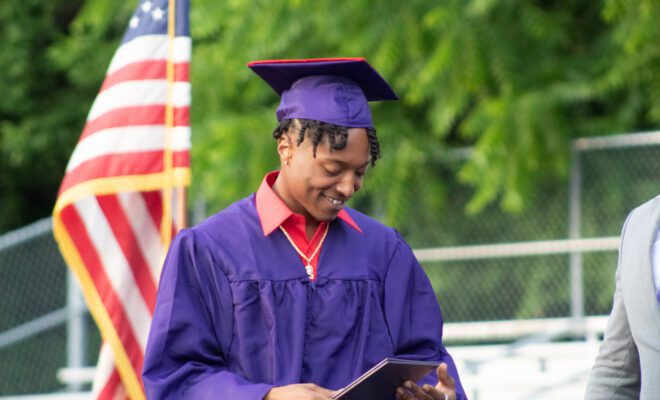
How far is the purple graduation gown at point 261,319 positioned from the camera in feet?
10.7

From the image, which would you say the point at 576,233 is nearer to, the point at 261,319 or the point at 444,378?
the point at 444,378

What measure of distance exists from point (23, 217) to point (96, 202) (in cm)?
1085

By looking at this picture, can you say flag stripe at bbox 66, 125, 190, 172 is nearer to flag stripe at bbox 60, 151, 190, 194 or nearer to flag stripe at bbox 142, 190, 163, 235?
flag stripe at bbox 60, 151, 190, 194

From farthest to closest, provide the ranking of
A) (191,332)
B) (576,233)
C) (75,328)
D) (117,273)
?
(75,328) < (576,233) < (117,273) < (191,332)

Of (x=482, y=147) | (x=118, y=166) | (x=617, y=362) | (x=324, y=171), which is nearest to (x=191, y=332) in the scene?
(x=324, y=171)

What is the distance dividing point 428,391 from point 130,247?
1943mm

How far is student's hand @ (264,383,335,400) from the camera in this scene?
3.15 m

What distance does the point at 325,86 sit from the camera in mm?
3459

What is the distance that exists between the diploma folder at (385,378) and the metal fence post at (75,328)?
7.56m

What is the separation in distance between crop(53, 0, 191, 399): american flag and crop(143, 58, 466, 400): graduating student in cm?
143

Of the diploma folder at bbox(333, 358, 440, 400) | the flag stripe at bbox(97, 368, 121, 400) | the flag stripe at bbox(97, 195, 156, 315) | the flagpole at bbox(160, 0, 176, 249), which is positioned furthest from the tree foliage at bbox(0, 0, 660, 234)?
the diploma folder at bbox(333, 358, 440, 400)

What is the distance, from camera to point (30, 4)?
48.1 ft

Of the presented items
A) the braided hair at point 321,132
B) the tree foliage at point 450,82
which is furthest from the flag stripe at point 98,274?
the tree foliage at point 450,82

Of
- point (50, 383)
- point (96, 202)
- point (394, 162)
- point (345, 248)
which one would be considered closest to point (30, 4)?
Answer: point (50, 383)
